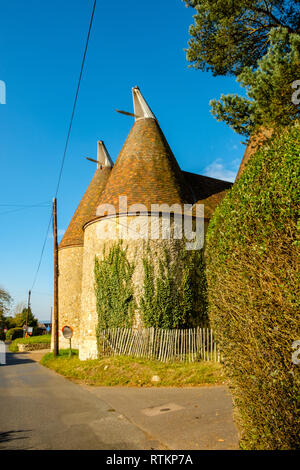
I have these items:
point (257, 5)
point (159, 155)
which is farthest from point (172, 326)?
point (257, 5)

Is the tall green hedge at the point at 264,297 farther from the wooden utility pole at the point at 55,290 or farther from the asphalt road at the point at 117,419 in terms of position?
the wooden utility pole at the point at 55,290

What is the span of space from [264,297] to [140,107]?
17382 millimetres

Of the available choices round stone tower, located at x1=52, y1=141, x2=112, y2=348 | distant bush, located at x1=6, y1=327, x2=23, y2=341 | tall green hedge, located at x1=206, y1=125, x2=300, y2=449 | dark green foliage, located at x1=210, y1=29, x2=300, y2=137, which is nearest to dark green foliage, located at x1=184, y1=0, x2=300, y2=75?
dark green foliage, located at x1=210, y1=29, x2=300, y2=137

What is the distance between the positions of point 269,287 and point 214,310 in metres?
1.39

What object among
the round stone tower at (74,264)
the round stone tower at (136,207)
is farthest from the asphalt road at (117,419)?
the round stone tower at (74,264)

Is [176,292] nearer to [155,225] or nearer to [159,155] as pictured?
[155,225]

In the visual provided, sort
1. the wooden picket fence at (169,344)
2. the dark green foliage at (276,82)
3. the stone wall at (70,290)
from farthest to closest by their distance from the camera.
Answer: the stone wall at (70,290) < the wooden picket fence at (169,344) < the dark green foliage at (276,82)

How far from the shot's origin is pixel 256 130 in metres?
7.34

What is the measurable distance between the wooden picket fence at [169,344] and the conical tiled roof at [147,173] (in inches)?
216

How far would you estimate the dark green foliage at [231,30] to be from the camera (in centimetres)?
841

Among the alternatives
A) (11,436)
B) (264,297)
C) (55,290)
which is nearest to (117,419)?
(11,436)

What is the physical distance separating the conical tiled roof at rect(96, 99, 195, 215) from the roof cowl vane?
0.66 metres

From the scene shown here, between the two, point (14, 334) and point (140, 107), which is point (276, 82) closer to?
point (140, 107)

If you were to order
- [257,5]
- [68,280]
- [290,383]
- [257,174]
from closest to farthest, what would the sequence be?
1. [290,383]
2. [257,174]
3. [257,5]
4. [68,280]
